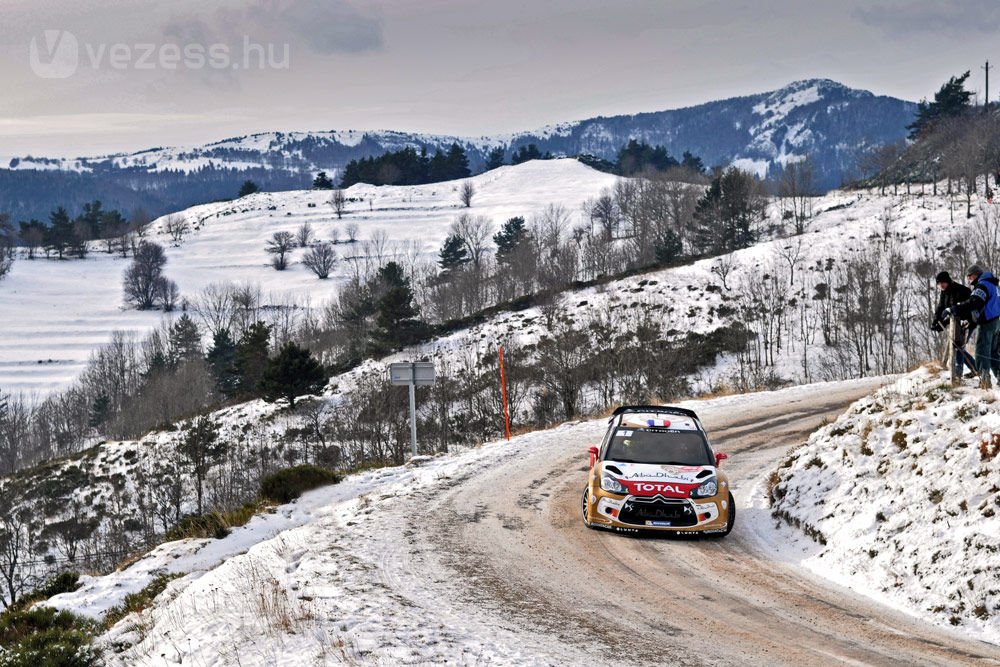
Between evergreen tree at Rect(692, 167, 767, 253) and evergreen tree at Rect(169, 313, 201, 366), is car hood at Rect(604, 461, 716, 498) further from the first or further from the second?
evergreen tree at Rect(169, 313, 201, 366)

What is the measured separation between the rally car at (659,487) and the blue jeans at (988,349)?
4246mm

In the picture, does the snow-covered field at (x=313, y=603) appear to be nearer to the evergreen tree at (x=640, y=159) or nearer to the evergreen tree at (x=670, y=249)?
the evergreen tree at (x=670, y=249)

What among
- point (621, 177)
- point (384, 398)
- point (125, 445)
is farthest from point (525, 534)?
point (621, 177)

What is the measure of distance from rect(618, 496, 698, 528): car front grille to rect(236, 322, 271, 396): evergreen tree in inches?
2335

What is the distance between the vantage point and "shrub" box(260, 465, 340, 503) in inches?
661

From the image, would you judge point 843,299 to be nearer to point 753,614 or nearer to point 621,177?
point 753,614

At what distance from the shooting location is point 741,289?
64938 millimetres

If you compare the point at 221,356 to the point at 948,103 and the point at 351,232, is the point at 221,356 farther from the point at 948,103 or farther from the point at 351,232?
the point at 948,103

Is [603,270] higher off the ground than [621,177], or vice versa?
[621,177]

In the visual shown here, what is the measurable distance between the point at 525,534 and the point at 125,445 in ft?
198

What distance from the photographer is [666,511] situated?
11250 mm

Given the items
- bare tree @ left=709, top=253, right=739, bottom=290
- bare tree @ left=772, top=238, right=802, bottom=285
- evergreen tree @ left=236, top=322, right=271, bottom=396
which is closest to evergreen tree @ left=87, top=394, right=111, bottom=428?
evergreen tree @ left=236, top=322, right=271, bottom=396

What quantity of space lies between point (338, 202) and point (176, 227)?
37.9 meters

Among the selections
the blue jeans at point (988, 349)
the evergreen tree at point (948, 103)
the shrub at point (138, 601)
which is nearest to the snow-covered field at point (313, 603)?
the shrub at point (138, 601)
